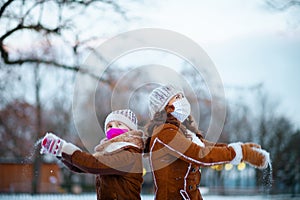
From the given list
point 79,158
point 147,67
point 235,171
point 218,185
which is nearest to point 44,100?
point 218,185

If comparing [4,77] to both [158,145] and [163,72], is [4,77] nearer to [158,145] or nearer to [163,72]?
[163,72]

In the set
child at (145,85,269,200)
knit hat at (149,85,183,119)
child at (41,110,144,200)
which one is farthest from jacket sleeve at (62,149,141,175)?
knit hat at (149,85,183,119)

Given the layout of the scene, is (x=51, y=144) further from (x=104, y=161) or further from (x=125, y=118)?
(x=125, y=118)

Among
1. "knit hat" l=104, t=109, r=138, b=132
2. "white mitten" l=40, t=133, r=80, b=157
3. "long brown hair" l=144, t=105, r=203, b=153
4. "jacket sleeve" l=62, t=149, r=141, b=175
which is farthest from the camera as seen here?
"knit hat" l=104, t=109, r=138, b=132

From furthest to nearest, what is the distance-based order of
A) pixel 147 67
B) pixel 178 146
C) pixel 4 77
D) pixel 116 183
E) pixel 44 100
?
pixel 44 100 → pixel 4 77 → pixel 147 67 → pixel 116 183 → pixel 178 146

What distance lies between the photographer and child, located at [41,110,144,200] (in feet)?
15.4

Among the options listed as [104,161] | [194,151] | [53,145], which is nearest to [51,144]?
[53,145]

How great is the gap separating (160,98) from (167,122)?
10.0 inches

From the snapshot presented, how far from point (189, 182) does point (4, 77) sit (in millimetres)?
8874

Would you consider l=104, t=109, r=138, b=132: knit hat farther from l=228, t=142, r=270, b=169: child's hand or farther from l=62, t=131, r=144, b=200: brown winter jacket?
l=228, t=142, r=270, b=169: child's hand

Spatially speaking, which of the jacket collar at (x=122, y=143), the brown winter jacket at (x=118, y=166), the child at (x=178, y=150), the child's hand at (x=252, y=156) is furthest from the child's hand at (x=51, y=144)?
the child's hand at (x=252, y=156)

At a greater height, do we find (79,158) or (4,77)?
(4,77)

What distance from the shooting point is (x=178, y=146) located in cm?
458

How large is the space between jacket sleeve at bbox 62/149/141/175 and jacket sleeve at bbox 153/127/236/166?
1.48ft
